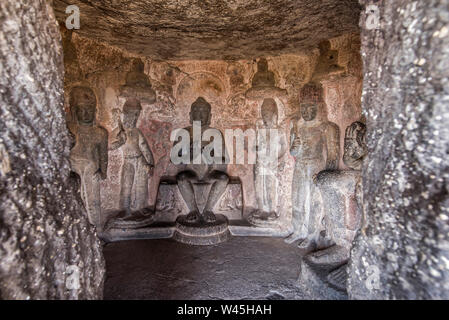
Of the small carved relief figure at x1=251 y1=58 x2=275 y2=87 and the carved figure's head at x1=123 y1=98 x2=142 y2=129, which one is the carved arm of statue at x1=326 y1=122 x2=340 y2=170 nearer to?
the small carved relief figure at x1=251 y1=58 x2=275 y2=87

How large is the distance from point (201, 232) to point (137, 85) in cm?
239

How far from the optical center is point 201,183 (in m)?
4.07

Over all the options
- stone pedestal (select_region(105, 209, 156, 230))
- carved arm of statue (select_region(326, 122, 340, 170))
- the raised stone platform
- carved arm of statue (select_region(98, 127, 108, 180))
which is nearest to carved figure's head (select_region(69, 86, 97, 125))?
carved arm of statue (select_region(98, 127, 108, 180))

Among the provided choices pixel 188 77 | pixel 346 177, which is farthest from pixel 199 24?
pixel 346 177

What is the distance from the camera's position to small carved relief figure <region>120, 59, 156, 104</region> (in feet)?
13.6

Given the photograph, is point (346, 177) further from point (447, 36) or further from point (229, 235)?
point (447, 36)

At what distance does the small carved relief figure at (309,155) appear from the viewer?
3.52 m

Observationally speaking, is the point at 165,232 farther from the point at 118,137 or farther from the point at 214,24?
the point at 214,24

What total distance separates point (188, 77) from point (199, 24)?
1619mm

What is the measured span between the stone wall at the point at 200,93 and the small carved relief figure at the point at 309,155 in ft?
0.66

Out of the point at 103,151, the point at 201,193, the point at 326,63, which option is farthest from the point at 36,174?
the point at 326,63

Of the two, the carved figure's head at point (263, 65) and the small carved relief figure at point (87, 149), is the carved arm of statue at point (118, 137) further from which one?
the carved figure's head at point (263, 65)

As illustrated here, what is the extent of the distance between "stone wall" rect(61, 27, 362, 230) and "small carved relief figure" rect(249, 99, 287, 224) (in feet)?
0.40
